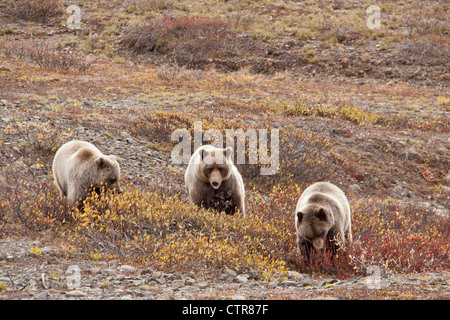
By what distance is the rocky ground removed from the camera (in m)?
4.58

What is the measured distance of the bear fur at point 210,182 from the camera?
755 centimetres

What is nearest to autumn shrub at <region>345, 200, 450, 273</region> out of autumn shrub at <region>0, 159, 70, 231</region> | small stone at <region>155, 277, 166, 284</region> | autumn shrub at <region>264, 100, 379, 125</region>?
small stone at <region>155, 277, 166, 284</region>

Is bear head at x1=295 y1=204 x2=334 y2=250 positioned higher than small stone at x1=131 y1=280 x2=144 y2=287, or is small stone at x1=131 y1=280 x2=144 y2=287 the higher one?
bear head at x1=295 y1=204 x2=334 y2=250

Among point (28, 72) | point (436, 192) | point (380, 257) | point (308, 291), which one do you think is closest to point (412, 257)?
point (380, 257)

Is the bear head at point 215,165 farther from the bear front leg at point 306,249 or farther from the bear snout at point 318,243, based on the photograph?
the bear snout at point 318,243

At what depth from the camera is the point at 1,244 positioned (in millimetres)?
6039

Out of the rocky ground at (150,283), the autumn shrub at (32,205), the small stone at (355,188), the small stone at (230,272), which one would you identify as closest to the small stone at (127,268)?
the rocky ground at (150,283)

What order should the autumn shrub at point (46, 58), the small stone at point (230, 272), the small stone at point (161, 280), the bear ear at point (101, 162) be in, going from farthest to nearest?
the autumn shrub at point (46, 58) → the bear ear at point (101, 162) → the small stone at point (230, 272) → the small stone at point (161, 280)

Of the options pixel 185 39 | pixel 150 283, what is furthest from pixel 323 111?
pixel 185 39

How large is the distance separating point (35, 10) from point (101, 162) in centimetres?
3232

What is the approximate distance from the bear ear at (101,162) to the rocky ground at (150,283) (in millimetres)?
1487

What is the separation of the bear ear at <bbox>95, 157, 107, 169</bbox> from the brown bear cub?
3.04m

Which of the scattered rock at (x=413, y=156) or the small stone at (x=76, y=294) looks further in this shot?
the scattered rock at (x=413, y=156)

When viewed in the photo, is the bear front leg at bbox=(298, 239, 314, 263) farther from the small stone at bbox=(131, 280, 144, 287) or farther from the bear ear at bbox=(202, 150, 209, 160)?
the small stone at bbox=(131, 280, 144, 287)
